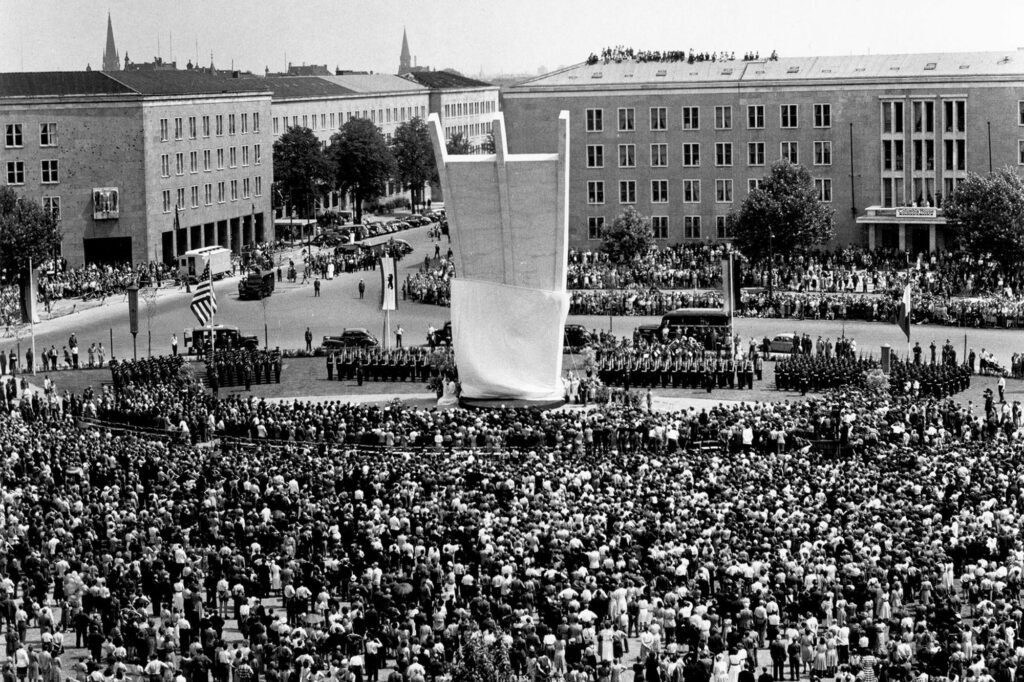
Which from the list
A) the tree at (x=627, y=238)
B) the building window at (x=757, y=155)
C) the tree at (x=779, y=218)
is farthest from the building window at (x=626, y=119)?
the tree at (x=779, y=218)

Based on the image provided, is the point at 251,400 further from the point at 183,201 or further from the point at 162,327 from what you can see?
the point at 183,201

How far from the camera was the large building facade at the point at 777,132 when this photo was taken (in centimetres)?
11669

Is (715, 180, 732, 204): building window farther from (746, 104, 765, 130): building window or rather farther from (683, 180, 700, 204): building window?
(746, 104, 765, 130): building window

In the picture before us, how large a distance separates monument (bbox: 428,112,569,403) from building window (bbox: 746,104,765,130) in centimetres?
5276

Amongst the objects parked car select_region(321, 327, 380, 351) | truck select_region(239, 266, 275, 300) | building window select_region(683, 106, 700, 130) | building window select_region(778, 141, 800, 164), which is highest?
building window select_region(683, 106, 700, 130)

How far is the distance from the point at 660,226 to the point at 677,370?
46.3 metres

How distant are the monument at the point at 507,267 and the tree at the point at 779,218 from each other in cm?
3604

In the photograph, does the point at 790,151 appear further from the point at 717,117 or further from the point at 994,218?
the point at 994,218

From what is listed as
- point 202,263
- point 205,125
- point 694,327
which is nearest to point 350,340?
point 694,327

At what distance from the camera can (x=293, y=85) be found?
17925cm

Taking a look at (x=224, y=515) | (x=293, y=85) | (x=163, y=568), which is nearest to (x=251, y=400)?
(x=224, y=515)

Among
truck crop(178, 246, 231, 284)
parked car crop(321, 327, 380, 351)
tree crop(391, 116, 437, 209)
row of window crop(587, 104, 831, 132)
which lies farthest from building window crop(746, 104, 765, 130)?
tree crop(391, 116, 437, 209)

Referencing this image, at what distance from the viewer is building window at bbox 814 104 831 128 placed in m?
120

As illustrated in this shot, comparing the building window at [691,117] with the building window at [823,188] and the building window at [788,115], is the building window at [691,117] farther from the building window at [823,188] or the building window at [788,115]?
the building window at [823,188]
